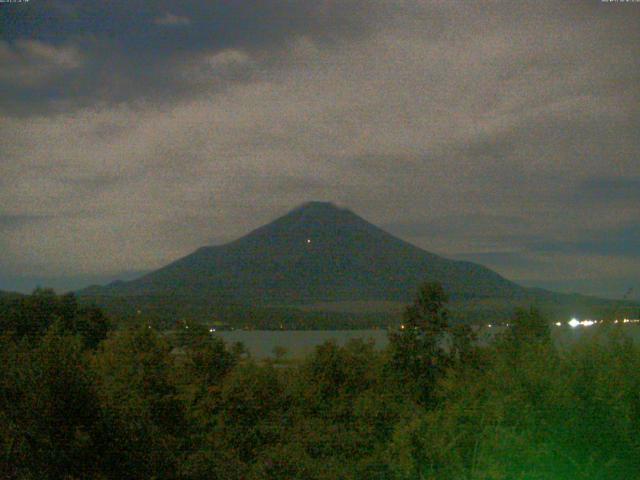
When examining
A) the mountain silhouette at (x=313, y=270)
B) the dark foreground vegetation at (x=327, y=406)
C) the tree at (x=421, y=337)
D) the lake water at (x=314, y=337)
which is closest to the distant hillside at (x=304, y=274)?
the mountain silhouette at (x=313, y=270)

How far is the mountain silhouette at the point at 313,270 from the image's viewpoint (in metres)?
37.5

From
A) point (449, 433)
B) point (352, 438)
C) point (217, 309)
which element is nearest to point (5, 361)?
point (449, 433)

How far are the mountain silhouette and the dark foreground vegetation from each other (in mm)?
13615

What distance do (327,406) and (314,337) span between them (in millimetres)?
6040

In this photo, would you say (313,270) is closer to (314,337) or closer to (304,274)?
(304,274)

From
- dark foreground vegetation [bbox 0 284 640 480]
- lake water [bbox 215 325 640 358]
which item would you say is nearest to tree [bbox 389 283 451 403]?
dark foreground vegetation [bbox 0 284 640 480]

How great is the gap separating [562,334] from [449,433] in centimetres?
160

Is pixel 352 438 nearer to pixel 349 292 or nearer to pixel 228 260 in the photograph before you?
pixel 349 292

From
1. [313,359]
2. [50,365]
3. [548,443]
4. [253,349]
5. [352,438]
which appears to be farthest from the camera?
[253,349]

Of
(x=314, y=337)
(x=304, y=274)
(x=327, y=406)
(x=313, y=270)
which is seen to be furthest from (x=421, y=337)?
(x=313, y=270)

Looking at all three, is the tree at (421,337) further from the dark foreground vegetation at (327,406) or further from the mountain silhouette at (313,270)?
the mountain silhouette at (313,270)

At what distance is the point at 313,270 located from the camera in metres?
47.1

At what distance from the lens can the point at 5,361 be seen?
7746 mm

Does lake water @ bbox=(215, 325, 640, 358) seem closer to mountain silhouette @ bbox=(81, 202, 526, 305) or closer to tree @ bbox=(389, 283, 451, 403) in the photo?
tree @ bbox=(389, 283, 451, 403)
